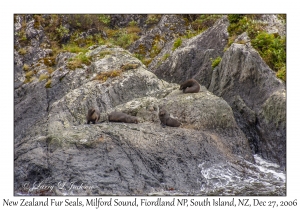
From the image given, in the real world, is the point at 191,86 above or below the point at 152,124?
above

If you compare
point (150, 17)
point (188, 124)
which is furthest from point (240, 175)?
point (150, 17)

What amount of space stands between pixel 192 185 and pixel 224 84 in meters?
8.08

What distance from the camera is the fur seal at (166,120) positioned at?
15.4 m

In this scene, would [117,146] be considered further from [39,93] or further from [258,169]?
[39,93]

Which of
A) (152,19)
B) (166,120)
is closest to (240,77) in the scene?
(166,120)

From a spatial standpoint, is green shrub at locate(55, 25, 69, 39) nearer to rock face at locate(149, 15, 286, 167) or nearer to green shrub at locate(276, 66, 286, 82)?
rock face at locate(149, 15, 286, 167)

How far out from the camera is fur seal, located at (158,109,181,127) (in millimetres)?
15445

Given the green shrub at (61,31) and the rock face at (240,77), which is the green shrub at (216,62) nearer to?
the rock face at (240,77)

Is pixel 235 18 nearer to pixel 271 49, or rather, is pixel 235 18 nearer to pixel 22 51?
pixel 271 49

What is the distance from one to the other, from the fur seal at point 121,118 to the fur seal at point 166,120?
3.62 ft

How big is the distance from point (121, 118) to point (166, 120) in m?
1.97

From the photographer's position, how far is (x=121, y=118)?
1620 cm

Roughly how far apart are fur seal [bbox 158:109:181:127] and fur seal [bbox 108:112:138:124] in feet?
3.62

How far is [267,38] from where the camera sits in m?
21.0
